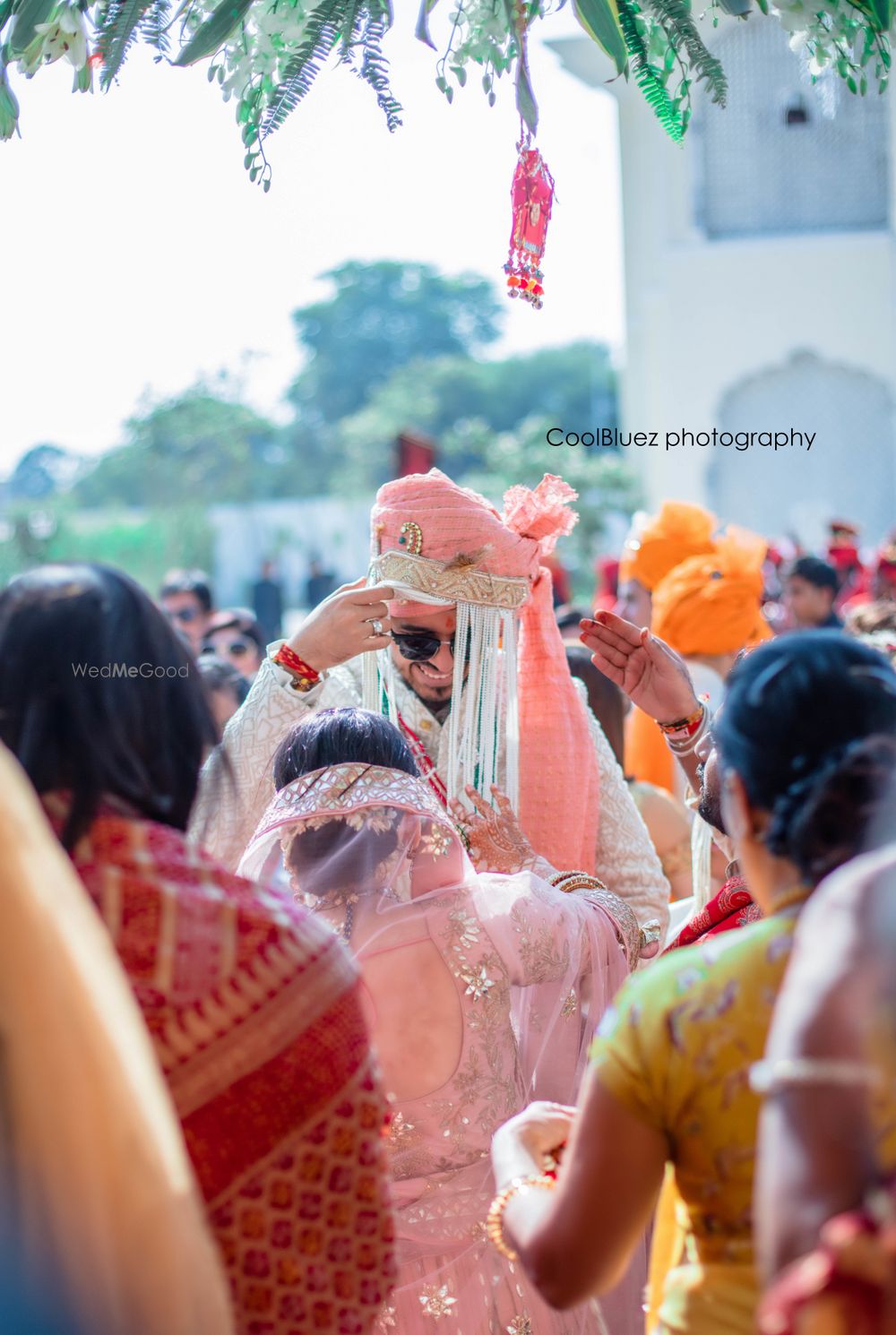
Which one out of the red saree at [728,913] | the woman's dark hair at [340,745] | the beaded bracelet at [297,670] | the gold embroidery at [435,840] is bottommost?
the red saree at [728,913]

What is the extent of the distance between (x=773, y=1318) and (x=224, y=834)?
1.72 metres

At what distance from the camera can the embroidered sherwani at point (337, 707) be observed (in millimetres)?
2545

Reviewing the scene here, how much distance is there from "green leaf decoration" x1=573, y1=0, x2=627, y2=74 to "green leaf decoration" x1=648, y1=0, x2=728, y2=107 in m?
0.06

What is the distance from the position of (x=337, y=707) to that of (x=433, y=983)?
25.1 inches

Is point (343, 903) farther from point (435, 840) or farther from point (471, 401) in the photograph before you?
point (471, 401)

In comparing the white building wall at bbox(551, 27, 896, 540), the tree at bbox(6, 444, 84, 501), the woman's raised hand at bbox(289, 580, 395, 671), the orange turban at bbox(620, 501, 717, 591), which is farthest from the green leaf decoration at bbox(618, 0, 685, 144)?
the tree at bbox(6, 444, 84, 501)

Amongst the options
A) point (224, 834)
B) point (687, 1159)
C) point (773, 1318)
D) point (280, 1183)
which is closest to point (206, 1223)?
point (280, 1183)

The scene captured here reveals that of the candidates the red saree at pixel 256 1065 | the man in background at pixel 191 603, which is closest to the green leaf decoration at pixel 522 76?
the red saree at pixel 256 1065

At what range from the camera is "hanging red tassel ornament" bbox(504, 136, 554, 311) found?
94.3 inches

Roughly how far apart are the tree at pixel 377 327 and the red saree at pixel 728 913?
54.7m

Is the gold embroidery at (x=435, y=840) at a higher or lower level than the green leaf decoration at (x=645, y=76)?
lower

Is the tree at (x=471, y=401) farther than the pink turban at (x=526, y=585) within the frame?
Yes

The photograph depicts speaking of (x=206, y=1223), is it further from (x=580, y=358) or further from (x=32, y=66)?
(x=580, y=358)

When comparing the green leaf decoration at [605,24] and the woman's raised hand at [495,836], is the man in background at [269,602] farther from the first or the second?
the green leaf decoration at [605,24]
